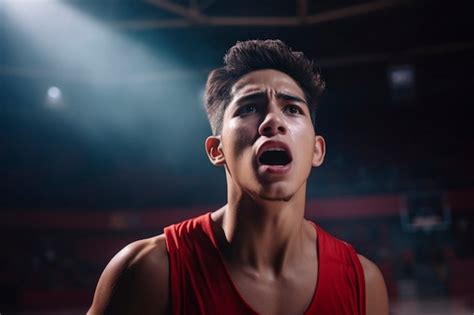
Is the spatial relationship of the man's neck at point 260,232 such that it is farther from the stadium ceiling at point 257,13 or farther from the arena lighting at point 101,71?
the arena lighting at point 101,71

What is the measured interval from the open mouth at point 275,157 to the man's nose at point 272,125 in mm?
60

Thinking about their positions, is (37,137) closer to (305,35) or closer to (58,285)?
(58,285)

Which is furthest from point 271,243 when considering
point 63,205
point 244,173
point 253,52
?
point 63,205

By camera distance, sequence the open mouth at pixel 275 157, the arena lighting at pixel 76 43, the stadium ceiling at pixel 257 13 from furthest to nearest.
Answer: the stadium ceiling at pixel 257 13, the arena lighting at pixel 76 43, the open mouth at pixel 275 157

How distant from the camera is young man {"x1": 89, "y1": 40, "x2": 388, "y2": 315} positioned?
1.38 meters

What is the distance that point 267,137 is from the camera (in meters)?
1.41

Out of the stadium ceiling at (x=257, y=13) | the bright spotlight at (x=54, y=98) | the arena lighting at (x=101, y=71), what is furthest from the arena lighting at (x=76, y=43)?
the bright spotlight at (x=54, y=98)

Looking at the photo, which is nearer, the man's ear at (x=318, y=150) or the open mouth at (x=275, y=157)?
the open mouth at (x=275, y=157)

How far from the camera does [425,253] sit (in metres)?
12.7

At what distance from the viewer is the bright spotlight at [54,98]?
10.2m

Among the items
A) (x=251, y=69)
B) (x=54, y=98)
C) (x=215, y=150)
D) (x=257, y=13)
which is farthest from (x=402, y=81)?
(x=215, y=150)

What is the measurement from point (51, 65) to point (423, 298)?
9383 millimetres

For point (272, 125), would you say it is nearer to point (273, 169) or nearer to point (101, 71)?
point (273, 169)

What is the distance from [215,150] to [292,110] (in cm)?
32
